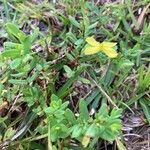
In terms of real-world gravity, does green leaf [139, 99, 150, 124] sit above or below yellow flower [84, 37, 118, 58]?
below

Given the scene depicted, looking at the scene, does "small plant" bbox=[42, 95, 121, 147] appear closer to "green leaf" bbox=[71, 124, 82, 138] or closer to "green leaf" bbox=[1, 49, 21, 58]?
"green leaf" bbox=[71, 124, 82, 138]

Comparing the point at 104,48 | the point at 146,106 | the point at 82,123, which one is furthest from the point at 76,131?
the point at 146,106

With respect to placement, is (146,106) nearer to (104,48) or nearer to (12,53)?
(104,48)

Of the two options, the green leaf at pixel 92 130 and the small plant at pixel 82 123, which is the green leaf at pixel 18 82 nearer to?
the small plant at pixel 82 123

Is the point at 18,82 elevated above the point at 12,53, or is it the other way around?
the point at 12,53

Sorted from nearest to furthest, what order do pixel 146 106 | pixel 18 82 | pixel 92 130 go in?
pixel 92 130, pixel 18 82, pixel 146 106

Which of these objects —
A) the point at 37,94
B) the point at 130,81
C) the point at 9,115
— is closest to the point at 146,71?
the point at 130,81

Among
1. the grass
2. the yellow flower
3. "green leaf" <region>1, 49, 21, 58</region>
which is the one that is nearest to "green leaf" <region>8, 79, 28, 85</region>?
the grass

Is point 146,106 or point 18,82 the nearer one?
point 18,82

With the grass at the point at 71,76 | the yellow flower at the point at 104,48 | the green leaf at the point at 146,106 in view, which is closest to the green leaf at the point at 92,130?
the grass at the point at 71,76
